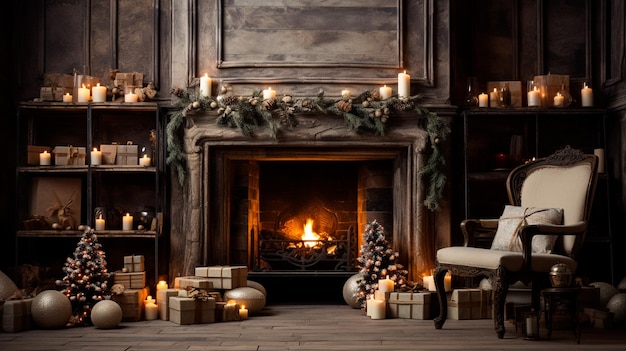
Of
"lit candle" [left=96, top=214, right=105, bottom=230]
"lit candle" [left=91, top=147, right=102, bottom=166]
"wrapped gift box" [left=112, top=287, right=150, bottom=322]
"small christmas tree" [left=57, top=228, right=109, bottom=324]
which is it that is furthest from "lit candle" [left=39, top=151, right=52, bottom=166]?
"wrapped gift box" [left=112, top=287, right=150, bottom=322]

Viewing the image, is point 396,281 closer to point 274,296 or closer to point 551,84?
point 274,296

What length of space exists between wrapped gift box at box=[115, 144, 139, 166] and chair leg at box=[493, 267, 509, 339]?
11.0 ft

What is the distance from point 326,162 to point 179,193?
60.5 inches

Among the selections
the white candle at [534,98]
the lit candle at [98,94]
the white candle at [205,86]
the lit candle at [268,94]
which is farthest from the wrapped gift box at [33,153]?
the white candle at [534,98]

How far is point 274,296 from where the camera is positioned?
24.6 ft

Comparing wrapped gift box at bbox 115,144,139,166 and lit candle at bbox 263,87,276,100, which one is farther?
wrapped gift box at bbox 115,144,139,166

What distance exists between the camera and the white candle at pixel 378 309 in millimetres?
6152

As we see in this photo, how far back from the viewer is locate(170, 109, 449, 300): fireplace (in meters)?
6.93

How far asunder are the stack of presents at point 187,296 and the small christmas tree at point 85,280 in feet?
0.77

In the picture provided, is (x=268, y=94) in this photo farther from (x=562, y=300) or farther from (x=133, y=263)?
(x=562, y=300)

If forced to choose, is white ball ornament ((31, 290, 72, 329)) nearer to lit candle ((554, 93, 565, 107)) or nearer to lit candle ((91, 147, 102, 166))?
lit candle ((91, 147, 102, 166))

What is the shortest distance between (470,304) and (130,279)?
268 centimetres

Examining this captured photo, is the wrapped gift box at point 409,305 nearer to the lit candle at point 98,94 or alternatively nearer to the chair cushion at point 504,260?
the chair cushion at point 504,260

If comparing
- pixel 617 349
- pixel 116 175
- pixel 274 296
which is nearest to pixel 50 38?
pixel 116 175
